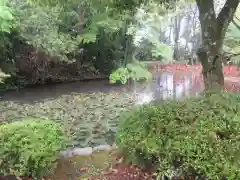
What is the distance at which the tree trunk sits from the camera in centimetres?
362

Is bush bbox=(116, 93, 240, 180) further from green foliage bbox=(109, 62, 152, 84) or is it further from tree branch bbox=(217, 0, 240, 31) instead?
green foliage bbox=(109, 62, 152, 84)

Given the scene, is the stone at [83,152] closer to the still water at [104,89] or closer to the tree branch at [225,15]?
the tree branch at [225,15]

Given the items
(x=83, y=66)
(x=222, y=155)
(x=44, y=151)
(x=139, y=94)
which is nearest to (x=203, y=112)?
(x=222, y=155)

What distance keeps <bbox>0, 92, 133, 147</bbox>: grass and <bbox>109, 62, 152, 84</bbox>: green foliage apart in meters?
2.00

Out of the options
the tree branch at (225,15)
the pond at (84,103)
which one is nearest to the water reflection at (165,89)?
the pond at (84,103)

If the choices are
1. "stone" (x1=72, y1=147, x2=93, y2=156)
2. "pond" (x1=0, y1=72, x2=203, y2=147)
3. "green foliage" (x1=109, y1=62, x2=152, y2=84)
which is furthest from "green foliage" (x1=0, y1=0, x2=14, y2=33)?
"stone" (x1=72, y1=147, x2=93, y2=156)

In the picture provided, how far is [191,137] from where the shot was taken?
8.93 feet

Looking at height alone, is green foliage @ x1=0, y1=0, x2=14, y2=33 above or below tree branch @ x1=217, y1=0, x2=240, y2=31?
above

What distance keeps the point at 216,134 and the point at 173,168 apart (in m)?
0.48

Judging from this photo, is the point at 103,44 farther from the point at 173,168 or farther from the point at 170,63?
the point at 173,168

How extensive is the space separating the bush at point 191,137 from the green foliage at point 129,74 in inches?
348

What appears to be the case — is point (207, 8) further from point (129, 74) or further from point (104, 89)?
point (129, 74)

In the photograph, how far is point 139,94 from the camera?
10.0m

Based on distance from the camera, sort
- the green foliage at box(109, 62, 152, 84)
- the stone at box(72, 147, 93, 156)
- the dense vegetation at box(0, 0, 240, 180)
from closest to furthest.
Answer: the dense vegetation at box(0, 0, 240, 180) → the stone at box(72, 147, 93, 156) → the green foliage at box(109, 62, 152, 84)
